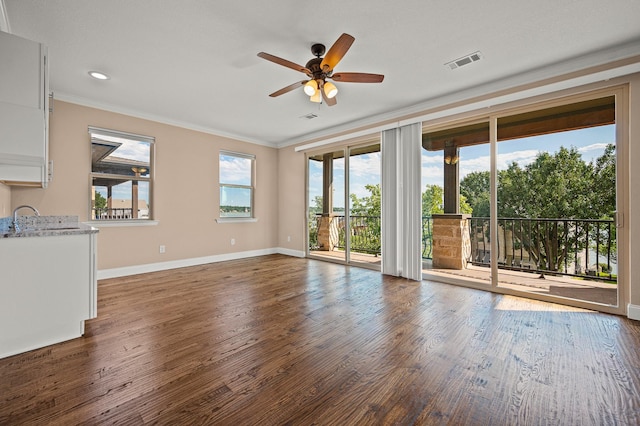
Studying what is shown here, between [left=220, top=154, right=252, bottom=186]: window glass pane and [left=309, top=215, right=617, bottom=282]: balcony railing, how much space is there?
3823 millimetres

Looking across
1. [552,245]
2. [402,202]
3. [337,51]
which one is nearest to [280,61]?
[337,51]

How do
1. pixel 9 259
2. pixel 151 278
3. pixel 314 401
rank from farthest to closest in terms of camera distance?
1. pixel 151 278
2. pixel 9 259
3. pixel 314 401

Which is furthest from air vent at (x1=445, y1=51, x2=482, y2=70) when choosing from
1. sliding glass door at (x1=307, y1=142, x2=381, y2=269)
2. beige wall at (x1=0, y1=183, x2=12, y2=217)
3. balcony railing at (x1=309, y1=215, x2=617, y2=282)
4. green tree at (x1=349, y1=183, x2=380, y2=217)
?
beige wall at (x1=0, y1=183, x2=12, y2=217)

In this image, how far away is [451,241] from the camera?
4199mm

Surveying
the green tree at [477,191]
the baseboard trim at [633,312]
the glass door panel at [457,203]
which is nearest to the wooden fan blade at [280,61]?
the glass door panel at [457,203]

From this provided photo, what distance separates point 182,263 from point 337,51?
442cm

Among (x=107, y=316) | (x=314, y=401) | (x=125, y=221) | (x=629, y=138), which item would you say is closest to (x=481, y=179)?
(x=629, y=138)

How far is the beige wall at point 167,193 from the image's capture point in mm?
3828

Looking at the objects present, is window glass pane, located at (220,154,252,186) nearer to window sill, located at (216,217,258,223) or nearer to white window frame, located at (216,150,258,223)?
white window frame, located at (216,150,258,223)

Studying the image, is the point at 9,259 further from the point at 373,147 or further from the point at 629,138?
the point at 629,138

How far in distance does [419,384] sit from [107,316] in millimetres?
2895

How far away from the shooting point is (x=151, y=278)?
165 inches

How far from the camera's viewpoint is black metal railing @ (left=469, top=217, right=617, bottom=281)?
318 cm

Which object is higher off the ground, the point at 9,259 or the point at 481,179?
the point at 481,179
